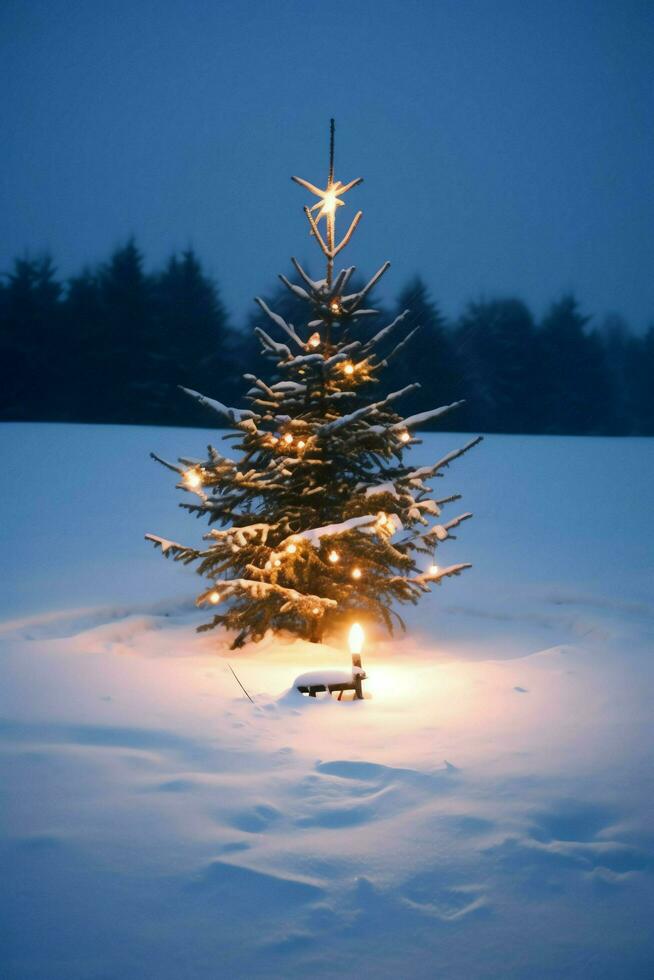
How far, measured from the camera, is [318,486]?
21.7 ft

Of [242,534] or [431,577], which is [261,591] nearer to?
[242,534]

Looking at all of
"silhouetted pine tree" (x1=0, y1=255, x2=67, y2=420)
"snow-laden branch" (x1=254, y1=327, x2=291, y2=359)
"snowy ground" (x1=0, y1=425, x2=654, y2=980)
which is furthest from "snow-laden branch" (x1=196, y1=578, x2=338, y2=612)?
"silhouetted pine tree" (x1=0, y1=255, x2=67, y2=420)

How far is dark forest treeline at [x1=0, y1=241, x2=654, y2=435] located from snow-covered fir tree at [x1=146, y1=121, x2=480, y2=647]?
1916 cm

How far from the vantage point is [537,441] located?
2062cm

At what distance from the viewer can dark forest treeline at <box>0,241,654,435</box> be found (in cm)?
2669

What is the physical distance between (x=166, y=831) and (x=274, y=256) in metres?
98.2

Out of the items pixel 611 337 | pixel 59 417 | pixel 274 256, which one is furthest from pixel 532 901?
pixel 274 256

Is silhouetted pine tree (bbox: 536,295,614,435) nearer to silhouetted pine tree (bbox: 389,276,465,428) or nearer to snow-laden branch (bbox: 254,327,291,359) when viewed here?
silhouetted pine tree (bbox: 389,276,465,428)

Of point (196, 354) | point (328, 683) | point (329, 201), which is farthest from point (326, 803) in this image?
point (196, 354)

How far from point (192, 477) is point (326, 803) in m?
3.45

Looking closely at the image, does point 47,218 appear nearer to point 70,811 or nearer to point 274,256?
point 274,256

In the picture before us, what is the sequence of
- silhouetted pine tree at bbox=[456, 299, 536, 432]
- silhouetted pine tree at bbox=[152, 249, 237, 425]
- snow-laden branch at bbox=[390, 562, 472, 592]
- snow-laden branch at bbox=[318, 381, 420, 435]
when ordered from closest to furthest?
snow-laden branch at bbox=[318, 381, 420, 435] → snow-laden branch at bbox=[390, 562, 472, 592] → silhouetted pine tree at bbox=[152, 249, 237, 425] → silhouetted pine tree at bbox=[456, 299, 536, 432]

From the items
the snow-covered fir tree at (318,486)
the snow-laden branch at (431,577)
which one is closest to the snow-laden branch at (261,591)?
the snow-covered fir tree at (318,486)

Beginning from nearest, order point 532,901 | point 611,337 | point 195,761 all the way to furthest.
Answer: point 532,901
point 195,761
point 611,337
